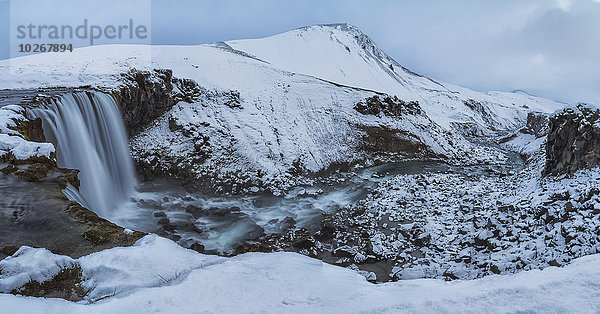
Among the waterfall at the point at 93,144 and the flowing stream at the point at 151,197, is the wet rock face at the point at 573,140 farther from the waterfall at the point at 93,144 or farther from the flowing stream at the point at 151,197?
the waterfall at the point at 93,144

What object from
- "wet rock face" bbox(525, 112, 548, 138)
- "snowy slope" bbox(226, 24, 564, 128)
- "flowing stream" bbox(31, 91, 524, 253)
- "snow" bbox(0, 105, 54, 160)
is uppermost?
"snowy slope" bbox(226, 24, 564, 128)

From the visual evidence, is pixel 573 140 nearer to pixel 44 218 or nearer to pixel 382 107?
pixel 382 107

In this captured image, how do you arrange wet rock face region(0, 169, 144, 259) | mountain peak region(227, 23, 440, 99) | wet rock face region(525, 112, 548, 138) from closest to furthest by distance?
wet rock face region(0, 169, 144, 259)
wet rock face region(525, 112, 548, 138)
mountain peak region(227, 23, 440, 99)

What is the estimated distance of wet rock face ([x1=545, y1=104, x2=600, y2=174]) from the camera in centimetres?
1210

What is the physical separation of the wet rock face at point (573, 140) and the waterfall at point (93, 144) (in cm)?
1947

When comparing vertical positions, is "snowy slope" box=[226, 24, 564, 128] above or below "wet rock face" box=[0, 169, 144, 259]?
above

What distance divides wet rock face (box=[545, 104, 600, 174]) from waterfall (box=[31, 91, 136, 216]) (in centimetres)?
1947

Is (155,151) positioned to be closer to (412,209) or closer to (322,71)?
(412,209)

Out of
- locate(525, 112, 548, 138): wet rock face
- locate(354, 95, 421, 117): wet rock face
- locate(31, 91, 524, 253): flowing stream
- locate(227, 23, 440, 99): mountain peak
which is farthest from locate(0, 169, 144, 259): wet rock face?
locate(227, 23, 440, 99): mountain peak

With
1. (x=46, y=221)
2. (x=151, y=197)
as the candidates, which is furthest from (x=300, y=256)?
(x=151, y=197)

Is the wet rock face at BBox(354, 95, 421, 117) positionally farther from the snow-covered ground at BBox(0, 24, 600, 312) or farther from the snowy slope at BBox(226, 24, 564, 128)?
the snowy slope at BBox(226, 24, 564, 128)

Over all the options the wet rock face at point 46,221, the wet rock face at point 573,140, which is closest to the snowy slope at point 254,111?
the wet rock face at point 46,221

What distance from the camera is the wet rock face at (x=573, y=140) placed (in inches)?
476

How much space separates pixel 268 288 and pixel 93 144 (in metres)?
14.2
